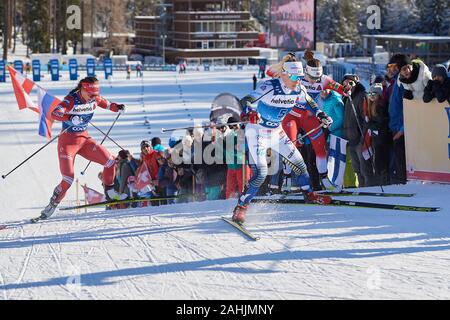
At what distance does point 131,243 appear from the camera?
7.86 metres

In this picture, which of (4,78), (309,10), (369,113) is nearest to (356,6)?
(309,10)

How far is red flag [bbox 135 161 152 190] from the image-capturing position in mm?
11188

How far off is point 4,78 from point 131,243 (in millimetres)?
41419

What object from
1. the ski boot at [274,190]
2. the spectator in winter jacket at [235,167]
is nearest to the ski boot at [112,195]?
the spectator in winter jacket at [235,167]

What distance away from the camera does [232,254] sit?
7.32 metres

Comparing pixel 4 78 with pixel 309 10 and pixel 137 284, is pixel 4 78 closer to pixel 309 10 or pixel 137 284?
pixel 309 10

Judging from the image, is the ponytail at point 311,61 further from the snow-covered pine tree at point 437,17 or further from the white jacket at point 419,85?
the snow-covered pine tree at point 437,17

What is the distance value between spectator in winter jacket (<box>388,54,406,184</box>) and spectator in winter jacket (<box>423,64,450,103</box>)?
1.36 feet

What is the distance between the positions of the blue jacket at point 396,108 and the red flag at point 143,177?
3.16 meters

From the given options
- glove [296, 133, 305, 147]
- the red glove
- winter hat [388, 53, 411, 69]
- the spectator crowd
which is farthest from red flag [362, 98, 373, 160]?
the red glove

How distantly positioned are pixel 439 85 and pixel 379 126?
0.93 metres

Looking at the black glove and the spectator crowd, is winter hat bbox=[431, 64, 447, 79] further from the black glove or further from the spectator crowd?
the black glove

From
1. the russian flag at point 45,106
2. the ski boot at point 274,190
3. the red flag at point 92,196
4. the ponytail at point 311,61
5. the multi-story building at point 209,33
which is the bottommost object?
the red flag at point 92,196

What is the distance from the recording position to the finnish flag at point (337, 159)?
10219 mm
